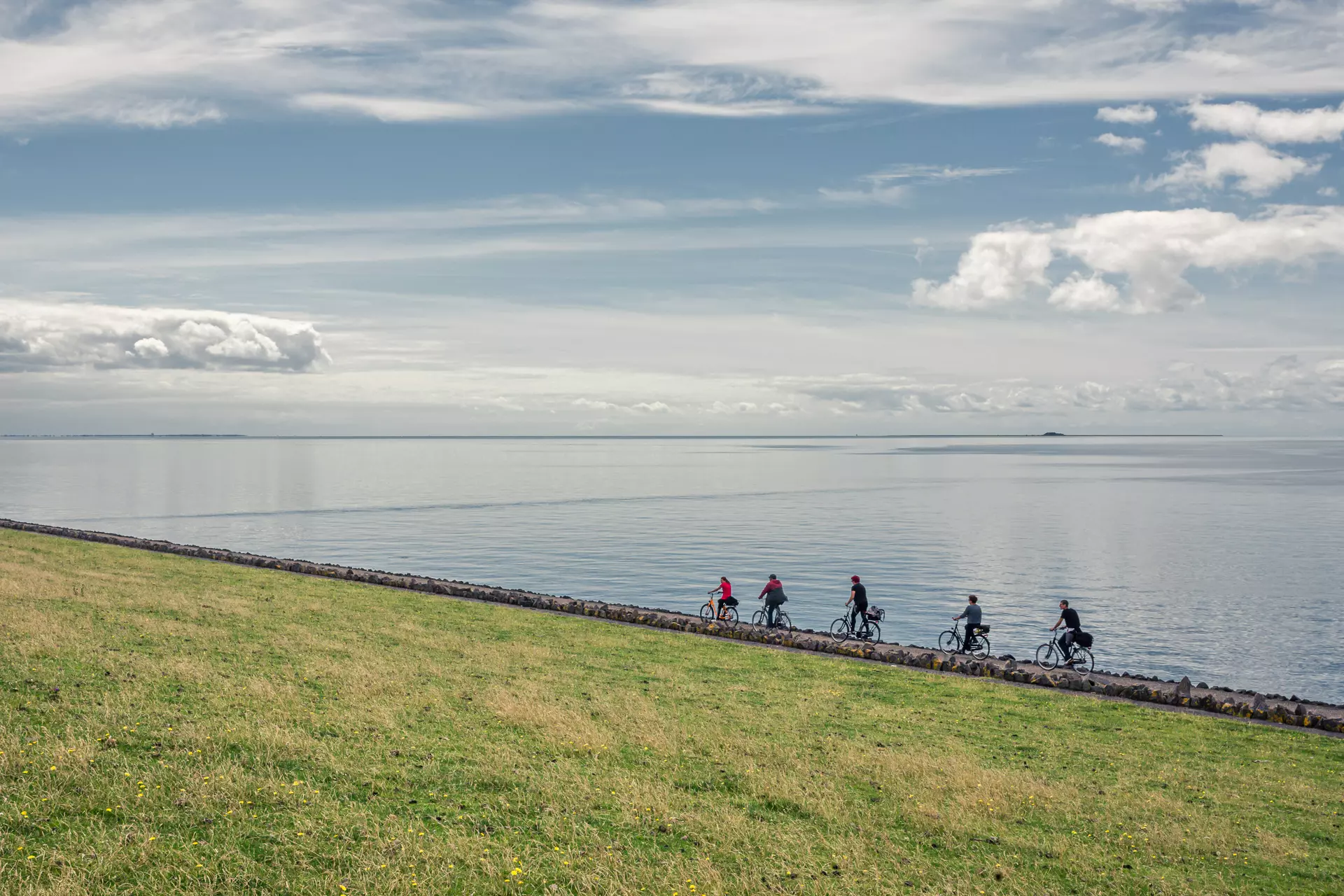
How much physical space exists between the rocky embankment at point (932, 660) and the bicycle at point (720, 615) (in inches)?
23.1

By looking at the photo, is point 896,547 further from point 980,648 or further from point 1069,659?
point 1069,659

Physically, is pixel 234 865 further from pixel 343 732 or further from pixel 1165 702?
pixel 1165 702

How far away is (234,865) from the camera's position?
37.3 ft

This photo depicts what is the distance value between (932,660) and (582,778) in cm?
2110

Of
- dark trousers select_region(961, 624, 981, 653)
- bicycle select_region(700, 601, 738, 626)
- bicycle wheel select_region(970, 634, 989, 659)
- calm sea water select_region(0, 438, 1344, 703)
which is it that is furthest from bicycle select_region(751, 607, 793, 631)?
bicycle wheel select_region(970, 634, 989, 659)

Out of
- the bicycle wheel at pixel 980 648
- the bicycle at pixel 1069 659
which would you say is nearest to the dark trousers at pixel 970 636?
the bicycle wheel at pixel 980 648

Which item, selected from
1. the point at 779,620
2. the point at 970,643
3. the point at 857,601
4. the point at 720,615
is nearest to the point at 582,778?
the point at 970,643

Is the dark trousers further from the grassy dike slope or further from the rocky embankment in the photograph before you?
the grassy dike slope

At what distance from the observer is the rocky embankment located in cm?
2738

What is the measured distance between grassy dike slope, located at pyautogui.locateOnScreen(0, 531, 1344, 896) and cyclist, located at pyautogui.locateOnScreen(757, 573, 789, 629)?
44.4 feet

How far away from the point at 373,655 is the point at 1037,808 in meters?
17.7

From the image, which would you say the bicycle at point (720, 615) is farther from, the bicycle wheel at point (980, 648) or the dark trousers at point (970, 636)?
the bicycle wheel at point (980, 648)

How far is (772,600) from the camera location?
43625 millimetres

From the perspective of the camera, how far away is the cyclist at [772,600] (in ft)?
143
